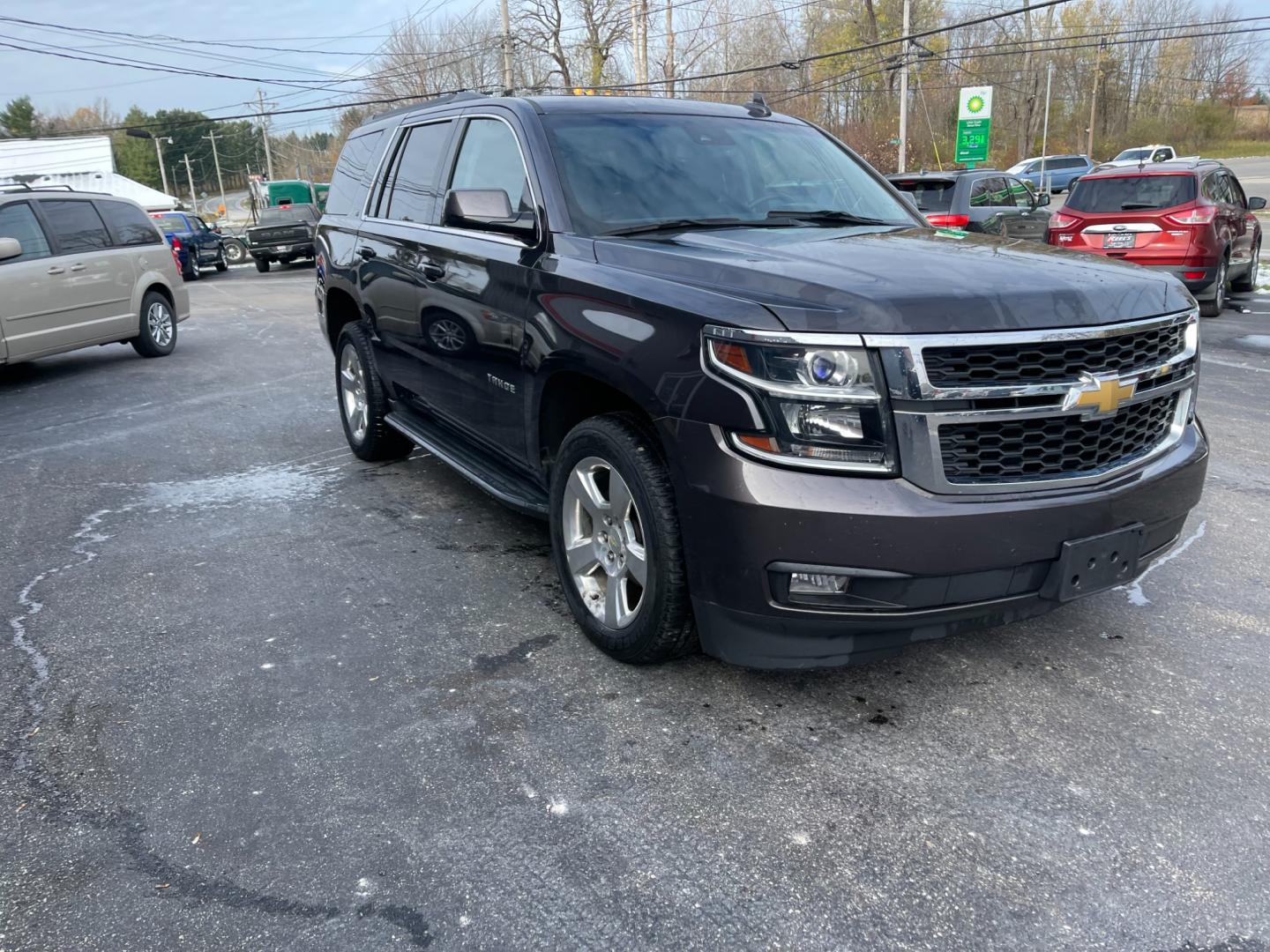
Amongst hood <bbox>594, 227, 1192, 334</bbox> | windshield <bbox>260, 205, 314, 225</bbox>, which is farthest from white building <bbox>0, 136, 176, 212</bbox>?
hood <bbox>594, 227, 1192, 334</bbox>

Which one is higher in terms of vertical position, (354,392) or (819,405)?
(819,405)

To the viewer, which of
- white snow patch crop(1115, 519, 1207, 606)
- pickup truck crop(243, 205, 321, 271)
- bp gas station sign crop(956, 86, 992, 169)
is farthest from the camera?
bp gas station sign crop(956, 86, 992, 169)

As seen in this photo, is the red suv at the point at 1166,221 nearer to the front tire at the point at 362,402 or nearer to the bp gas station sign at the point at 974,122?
the front tire at the point at 362,402

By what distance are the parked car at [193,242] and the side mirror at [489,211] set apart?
22.9m

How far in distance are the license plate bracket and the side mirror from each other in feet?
7.23

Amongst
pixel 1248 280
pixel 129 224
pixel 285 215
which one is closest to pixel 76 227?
pixel 129 224

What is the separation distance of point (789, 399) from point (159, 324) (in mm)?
10683

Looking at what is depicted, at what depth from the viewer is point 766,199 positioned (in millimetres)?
4102

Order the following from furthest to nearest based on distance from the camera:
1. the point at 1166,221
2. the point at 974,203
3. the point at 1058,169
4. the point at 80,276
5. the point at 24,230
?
1. the point at 1058,169
2. the point at 974,203
3. the point at 1166,221
4. the point at 80,276
5. the point at 24,230

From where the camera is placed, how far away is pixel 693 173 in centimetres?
406

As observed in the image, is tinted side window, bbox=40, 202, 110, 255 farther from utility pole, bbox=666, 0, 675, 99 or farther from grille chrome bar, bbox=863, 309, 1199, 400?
utility pole, bbox=666, 0, 675, 99

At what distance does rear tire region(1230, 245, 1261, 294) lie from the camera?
543 inches

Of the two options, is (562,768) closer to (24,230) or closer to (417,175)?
(417,175)

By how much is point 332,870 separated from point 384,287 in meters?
3.40
